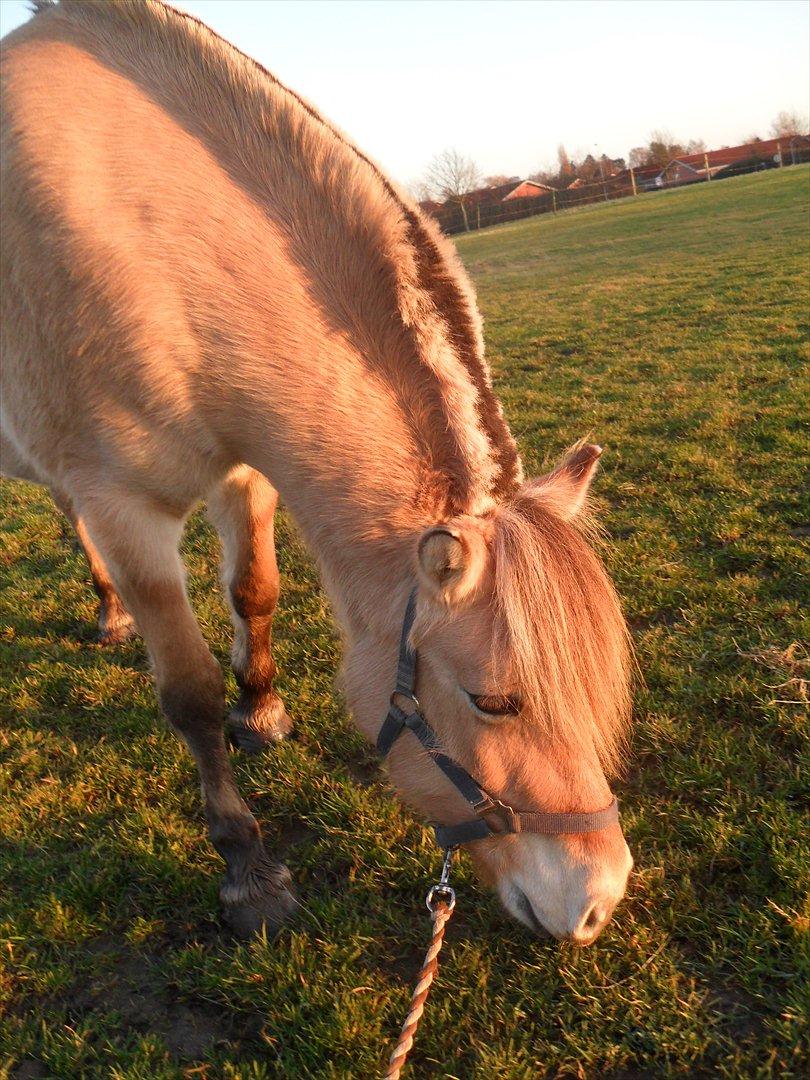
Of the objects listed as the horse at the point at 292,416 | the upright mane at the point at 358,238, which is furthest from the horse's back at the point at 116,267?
the upright mane at the point at 358,238

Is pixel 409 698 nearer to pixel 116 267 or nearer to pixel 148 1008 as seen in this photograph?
pixel 148 1008

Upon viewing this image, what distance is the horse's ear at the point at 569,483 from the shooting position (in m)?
2.32

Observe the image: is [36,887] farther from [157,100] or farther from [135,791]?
[157,100]

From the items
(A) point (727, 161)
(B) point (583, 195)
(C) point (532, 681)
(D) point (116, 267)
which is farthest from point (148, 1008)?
(A) point (727, 161)

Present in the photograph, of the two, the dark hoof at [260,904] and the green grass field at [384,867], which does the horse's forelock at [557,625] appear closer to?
the green grass field at [384,867]

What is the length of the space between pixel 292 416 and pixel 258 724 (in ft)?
5.90

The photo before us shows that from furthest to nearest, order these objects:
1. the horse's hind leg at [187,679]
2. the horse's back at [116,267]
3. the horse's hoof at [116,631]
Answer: the horse's hoof at [116,631] < the horse's hind leg at [187,679] < the horse's back at [116,267]

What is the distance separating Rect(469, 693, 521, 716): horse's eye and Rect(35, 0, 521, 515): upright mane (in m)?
0.56

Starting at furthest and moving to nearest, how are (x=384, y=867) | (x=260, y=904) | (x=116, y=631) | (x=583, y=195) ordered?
(x=583, y=195), (x=116, y=631), (x=384, y=867), (x=260, y=904)

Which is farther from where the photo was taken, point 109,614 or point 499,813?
point 109,614

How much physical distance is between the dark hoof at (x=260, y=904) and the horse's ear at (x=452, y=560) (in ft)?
4.53

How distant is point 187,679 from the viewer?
2998 millimetres

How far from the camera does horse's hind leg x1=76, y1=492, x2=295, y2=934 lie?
9.14 ft

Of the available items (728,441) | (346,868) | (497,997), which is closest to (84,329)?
(346,868)
